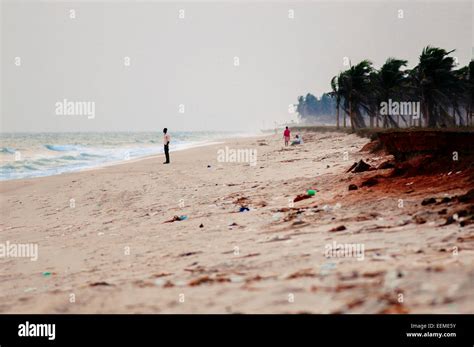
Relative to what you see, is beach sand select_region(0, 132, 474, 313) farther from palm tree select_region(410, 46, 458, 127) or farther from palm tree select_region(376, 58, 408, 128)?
palm tree select_region(376, 58, 408, 128)

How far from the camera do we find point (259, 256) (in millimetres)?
4418

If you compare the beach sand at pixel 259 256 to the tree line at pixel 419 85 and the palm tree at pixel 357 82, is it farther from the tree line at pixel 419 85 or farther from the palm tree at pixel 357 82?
the palm tree at pixel 357 82

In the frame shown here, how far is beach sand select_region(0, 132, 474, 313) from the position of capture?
10.6ft

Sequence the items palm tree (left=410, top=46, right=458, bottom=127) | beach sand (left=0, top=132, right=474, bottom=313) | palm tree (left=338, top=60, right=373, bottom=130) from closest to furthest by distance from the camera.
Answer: beach sand (left=0, top=132, right=474, bottom=313)
palm tree (left=410, top=46, right=458, bottom=127)
palm tree (left=338, top=60, right=373, bottom=130)

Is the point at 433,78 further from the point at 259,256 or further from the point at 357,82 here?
the point at 259,256

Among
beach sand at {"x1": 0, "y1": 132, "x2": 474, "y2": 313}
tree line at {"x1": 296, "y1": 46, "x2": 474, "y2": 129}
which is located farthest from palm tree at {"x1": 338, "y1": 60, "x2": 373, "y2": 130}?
beach sand at {"x1": 0, "y1": 132, "x2": 474, "y2": 313}

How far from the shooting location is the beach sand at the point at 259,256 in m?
3.25

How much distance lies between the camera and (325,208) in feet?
21.1
